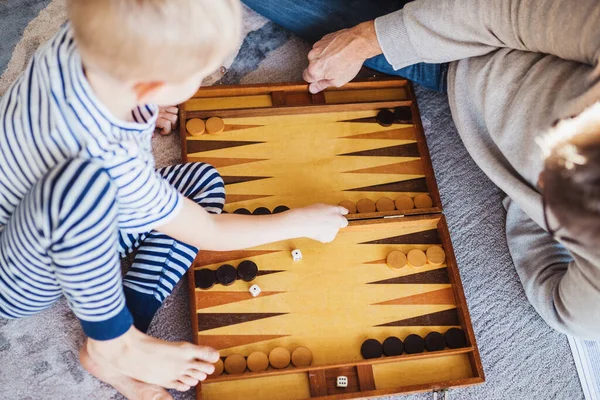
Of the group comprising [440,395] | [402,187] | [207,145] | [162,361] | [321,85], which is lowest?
[440,395]

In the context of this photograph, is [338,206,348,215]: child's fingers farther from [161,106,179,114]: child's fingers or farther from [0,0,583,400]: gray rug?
[161,106,179,114]: child's fingers

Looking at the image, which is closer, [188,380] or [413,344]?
[188,380]

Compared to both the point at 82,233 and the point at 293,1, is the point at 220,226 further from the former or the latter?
the point at 293,1

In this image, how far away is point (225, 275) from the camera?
1248 millimetres

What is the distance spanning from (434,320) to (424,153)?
0.37m

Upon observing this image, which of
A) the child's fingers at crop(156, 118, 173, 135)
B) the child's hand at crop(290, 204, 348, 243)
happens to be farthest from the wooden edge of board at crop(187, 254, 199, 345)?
the child's fingers at crop(156, 118, 173, 135)

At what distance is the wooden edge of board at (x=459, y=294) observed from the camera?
122cm

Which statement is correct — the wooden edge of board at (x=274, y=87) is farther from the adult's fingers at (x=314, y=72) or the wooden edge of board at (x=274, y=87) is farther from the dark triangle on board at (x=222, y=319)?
the dark triangle on board at (x=222, y=319)

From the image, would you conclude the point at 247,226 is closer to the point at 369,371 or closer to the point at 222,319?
the point at 222,319

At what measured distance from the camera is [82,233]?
2.86 ft

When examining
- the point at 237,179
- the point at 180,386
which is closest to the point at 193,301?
the point at 180,386

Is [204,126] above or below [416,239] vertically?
above

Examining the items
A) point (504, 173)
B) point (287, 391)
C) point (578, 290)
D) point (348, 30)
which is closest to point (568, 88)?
point (504, 173)

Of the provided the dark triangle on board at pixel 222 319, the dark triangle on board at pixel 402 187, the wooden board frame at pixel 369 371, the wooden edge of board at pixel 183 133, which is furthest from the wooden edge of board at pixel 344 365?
the wooden edge of board at pixel 183 133
